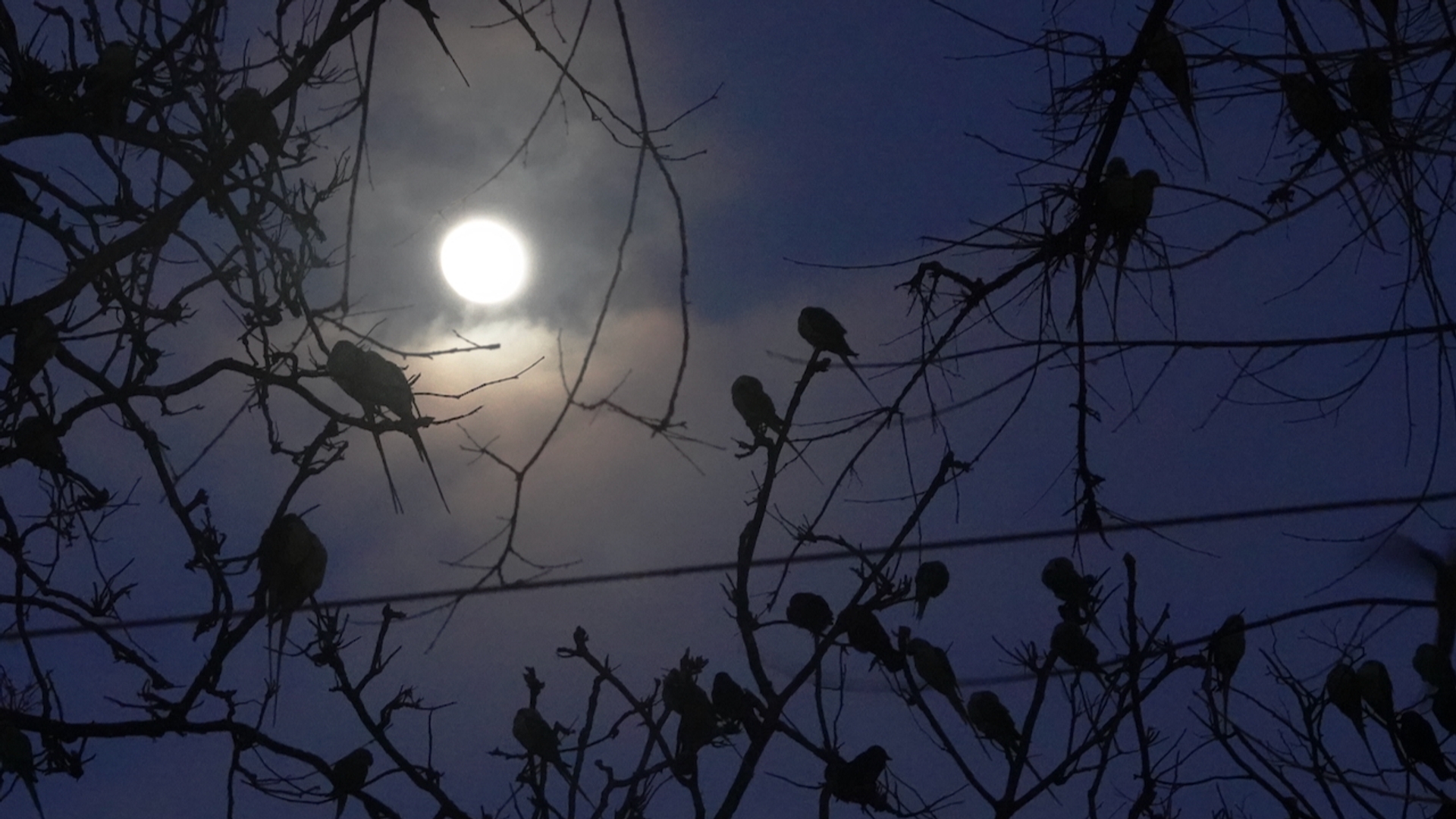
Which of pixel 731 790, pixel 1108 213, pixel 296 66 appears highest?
pixel 296 66

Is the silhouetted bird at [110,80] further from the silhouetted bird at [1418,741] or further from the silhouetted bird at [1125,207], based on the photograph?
the silhouetted bird at [1418,741]

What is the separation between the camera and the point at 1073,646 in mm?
3061

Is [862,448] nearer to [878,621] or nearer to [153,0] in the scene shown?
[878,621]

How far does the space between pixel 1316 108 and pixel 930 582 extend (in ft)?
3.98

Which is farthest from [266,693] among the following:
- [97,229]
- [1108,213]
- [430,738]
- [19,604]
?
[1108,213]

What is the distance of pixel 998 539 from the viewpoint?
378cm

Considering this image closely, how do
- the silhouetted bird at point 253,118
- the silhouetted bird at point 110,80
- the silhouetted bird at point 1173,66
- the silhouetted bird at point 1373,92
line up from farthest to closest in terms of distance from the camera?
the silhouetted bird at point 110,80
the silhouetted bird at point 253,118
the silhouetted bird at point 1173,66
the silhouetted bird at point 1373,92

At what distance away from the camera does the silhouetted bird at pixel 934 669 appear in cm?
289

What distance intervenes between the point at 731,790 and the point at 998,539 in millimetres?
1410

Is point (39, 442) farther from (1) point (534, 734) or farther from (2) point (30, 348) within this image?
(1) point (534, 734)

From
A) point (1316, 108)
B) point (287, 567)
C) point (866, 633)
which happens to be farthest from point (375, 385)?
point (1316, 108)

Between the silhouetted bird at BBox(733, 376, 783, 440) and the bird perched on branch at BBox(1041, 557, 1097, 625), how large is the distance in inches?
32.3

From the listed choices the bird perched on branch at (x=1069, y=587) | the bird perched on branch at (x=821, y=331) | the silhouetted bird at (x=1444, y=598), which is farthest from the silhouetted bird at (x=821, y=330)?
the silhouetted bird at (x=1444, y=598)

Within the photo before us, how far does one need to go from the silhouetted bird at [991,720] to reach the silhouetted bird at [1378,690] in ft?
2.50
